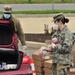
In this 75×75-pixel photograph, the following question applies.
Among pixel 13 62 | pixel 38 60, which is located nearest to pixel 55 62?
pixel 13 62

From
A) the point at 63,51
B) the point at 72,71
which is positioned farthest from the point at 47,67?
the point at 63,51

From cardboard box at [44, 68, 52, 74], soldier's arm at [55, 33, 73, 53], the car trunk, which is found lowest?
cardboard box at [44, 68, 52, 74]

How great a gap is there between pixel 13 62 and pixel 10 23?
0.82m

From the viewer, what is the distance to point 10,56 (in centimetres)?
643

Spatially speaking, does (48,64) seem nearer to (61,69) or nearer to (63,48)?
(61,69)

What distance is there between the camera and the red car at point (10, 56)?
20.0 feet

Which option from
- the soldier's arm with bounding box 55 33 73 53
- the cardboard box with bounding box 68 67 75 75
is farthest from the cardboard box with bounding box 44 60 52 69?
the soldier's arm with bounding box 55 33 73 53

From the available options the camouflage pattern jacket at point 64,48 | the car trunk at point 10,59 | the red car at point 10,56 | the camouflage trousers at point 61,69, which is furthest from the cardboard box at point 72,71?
the car trunk at point 10,59

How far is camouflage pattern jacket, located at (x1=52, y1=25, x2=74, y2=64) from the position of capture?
636 cm

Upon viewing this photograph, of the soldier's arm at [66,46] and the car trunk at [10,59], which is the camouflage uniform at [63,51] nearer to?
the soldier's arm at [66,46]

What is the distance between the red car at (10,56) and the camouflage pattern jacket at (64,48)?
563 millimetres

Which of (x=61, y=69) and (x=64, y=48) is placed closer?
(x=64, y=48)

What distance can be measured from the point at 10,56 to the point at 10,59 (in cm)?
5

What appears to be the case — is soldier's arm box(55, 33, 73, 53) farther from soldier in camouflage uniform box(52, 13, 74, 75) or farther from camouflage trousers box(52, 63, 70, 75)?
camouflage trousers box(52, 63, 70, 75)
